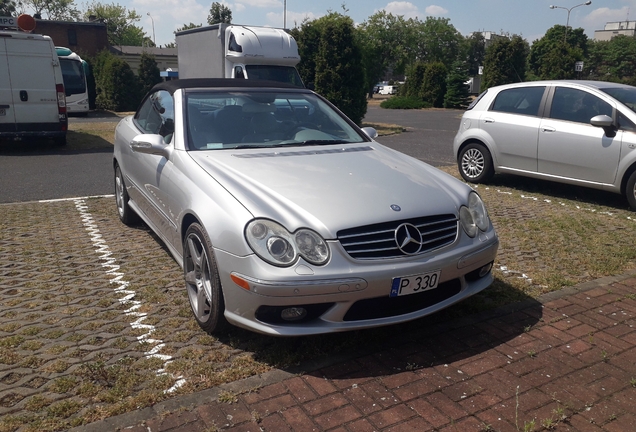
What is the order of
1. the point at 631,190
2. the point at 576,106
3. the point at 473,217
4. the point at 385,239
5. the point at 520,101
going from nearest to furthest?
the point at 385,239
the point at 473,217
the point at 631,190
the point at 576,106
the point at 520,101

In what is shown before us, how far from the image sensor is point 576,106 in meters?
8.09

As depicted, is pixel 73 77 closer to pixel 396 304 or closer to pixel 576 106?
pixel 576 106

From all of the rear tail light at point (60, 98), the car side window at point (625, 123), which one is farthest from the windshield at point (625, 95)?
the rear tail light at point (60, 98)

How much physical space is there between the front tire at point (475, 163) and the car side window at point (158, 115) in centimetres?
541

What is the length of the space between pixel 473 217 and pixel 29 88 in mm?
11777

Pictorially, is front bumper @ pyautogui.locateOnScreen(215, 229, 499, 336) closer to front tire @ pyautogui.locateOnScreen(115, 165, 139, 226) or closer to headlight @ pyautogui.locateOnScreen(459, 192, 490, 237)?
headlight @ pyautogui.locateOnScreen(459, 192, 490, 237)

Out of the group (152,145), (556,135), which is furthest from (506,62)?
(152,145)

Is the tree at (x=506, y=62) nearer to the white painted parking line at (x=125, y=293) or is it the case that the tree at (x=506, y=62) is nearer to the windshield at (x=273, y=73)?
the windshield at (x=273, y=73)

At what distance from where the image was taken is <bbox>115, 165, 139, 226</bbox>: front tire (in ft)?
21.5

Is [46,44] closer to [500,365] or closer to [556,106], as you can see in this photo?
[556,106]

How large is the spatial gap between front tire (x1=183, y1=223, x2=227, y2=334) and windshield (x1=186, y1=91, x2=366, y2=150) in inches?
35.4

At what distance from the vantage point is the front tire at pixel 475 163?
30.1 feet

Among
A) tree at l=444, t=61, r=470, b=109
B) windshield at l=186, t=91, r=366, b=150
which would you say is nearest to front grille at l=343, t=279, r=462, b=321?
windshield at l=186, t=91, r=366, b=150

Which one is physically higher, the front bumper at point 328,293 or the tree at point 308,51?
the tree at point 308,51
